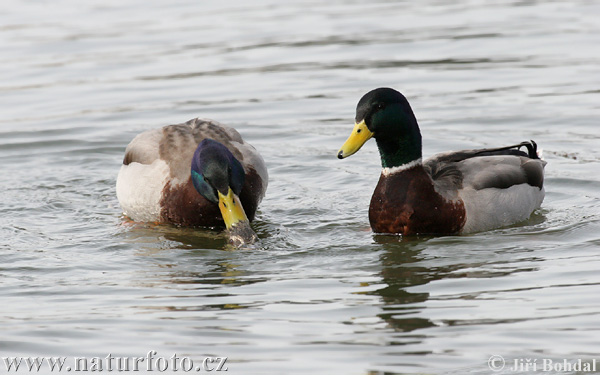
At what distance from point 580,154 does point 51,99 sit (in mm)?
6328

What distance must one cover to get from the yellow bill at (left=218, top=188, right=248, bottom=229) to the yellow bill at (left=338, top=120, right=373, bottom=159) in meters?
0.84

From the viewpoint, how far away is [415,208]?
25.0 ft

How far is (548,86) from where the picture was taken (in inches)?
474

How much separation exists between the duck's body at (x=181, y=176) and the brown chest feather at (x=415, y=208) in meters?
1.07

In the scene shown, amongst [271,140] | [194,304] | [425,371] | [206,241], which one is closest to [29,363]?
[194,304]

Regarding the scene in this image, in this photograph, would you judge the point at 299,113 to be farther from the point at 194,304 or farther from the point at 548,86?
the point at 194,304

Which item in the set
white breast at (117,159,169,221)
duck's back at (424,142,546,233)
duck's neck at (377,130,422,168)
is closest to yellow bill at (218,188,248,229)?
white breast at (117,159,169,221)

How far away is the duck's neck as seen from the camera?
772cm

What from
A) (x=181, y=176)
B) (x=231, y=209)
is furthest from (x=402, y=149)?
(x=181, y=176)

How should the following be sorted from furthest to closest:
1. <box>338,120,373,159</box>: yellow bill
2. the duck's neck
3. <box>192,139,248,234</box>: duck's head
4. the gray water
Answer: the duck's neck < <box>192,139,248,234</box>: duck's head < <box>338,120,373,159</box>: yellow bill < the gray water

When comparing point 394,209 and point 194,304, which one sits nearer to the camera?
point 194,304

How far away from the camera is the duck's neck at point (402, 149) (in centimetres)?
772

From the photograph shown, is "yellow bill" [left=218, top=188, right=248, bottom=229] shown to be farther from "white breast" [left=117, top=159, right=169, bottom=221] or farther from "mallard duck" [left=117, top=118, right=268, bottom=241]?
"white breast" [left=117, top=159, right=169, bottom=221]

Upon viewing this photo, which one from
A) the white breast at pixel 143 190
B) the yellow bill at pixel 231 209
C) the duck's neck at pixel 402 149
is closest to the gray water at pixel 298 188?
the white breast at pixel 143 190
